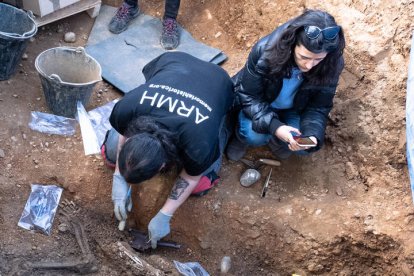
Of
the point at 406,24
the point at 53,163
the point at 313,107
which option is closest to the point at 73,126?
the point at 53,163

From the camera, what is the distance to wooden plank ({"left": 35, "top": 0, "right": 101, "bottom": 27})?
142 inches

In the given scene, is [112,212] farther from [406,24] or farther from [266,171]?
[406,24]

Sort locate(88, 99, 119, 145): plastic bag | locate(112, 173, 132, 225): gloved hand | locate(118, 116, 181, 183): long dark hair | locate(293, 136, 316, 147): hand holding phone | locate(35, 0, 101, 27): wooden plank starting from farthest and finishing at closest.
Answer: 1. locate(35, 0, 101, 27): wooden plank
2. locate(88, 99, 119, 145): plastic bag
3. locate(112, 173, 132, 225): gloved hand
4. locate(293, 136, 316, 147): hand holding phone
5. locate(118, 116, 181, 183): long dark hair

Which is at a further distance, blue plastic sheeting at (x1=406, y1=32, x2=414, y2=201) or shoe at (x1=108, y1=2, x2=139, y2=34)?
shoe at (x1=108, y1=2, x2=139, y2=34)

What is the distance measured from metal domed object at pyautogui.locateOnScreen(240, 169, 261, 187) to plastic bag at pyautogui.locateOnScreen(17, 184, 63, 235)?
1.07 metres

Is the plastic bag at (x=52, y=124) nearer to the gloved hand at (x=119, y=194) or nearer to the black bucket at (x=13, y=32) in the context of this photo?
the black bucket at (x=13, y=32)

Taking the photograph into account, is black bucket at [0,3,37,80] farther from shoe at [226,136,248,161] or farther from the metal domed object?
the metal domed object

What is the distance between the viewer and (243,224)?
10.0ft

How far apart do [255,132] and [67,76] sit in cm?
132

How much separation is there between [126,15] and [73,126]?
3.60ft

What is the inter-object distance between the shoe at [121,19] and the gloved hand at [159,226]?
1.69 meters

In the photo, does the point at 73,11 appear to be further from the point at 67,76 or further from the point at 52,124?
the point at 52,124

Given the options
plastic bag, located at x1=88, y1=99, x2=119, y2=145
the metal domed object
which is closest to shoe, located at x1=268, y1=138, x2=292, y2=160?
the metal domed object

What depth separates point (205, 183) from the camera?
2971mm
